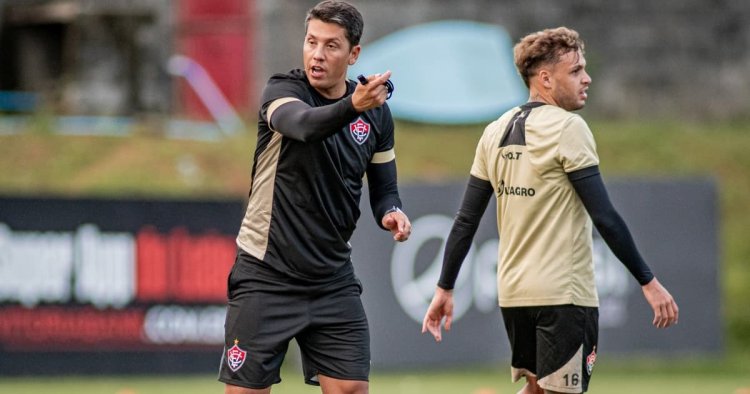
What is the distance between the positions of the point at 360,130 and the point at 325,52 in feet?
1.35

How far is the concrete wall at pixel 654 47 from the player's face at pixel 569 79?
15546 mm

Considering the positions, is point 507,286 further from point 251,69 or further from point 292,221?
point 251,69

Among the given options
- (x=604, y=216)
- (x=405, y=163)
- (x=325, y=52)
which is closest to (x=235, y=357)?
(x=325, y=52)

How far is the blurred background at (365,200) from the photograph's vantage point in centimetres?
1230

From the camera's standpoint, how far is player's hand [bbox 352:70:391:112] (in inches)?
209

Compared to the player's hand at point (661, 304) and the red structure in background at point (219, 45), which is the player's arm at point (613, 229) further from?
the red structure in background at point (219, 45)

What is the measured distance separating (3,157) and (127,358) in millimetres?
5910

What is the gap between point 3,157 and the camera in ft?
57.0

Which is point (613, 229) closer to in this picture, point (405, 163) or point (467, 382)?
point (467, 382)

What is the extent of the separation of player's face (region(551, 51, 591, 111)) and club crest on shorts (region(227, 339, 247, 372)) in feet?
5.80

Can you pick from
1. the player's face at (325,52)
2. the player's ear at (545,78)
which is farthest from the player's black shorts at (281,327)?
the player's ear at (545,78)

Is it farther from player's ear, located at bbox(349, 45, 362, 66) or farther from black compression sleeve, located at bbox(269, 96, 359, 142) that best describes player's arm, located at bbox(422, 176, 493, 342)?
black compression sleeve, located at bbox(269, 96, 359, 142)

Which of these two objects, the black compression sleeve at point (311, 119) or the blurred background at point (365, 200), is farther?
the blurred background at point (365, 200)

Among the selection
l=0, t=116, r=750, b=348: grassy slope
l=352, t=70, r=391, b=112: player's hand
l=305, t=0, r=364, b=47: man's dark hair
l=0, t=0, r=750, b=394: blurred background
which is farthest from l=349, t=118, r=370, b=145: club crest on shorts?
l=0, t=116, r=750, b=348: grassy slope
